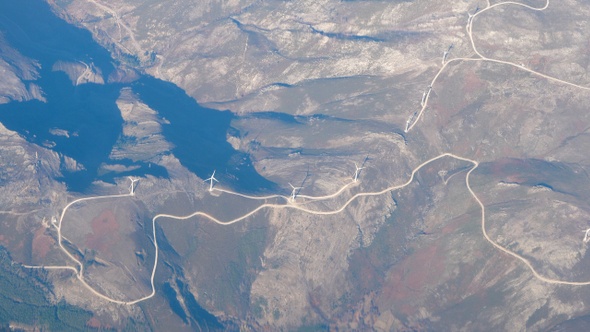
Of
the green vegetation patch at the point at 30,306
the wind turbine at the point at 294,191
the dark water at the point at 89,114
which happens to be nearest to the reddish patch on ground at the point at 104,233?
the dark water at the point at 89,114

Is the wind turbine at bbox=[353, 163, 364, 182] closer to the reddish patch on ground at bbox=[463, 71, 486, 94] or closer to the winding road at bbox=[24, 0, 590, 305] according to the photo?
the winding road at bbox=[24, 0, 590, 305]

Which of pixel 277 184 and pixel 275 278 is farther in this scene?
pixel 277 184

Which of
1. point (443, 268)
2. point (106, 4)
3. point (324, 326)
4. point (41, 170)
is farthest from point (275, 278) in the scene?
point (106, 4)

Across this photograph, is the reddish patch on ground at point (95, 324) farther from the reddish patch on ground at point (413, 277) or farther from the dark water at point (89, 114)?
the reddish patch on ground at point (413, 277)

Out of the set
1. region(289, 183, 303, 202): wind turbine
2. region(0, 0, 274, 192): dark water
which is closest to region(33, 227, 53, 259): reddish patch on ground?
region(0, 0, 274, 192): dark water

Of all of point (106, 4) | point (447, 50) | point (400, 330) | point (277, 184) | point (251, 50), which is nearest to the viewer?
point (400, 330)

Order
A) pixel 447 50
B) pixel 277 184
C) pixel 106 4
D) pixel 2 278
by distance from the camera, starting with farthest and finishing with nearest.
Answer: pixel 106 4 → pixel 447 50 → pixel 277 184 → pixel 2 278

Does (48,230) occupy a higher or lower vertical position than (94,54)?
lower

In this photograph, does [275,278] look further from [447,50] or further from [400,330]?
[447,50]
